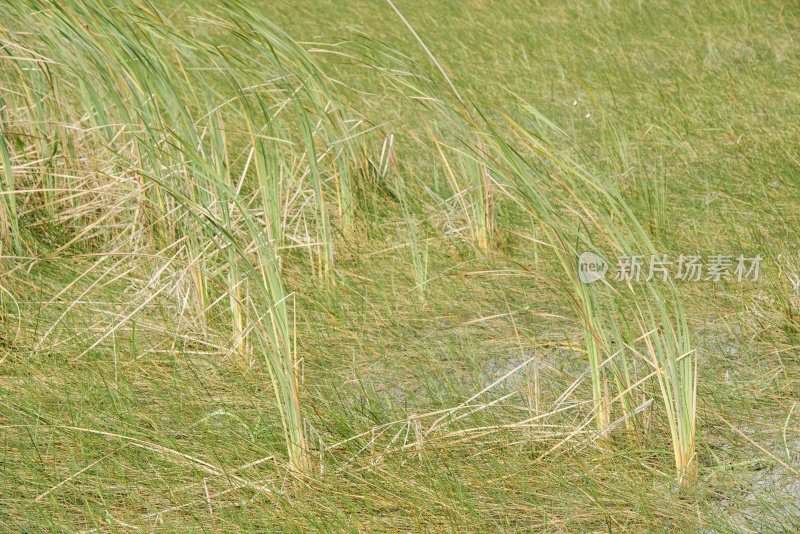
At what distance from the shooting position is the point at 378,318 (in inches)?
91.1

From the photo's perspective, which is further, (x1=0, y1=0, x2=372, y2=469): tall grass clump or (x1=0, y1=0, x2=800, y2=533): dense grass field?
(x1=0, y1=0, x2=372, y2=469): tall grass clump

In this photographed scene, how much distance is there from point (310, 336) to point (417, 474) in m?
0.71

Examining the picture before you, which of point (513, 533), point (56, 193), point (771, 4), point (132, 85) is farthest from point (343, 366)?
point (771, 4)

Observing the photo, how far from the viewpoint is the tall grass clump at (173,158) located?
2049 millimetres

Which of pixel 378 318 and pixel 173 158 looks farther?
pixel 378 318

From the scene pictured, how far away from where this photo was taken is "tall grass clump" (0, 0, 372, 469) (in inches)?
80.7

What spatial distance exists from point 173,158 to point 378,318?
723mm

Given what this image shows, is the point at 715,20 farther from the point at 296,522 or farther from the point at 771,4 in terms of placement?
the point at 296,522

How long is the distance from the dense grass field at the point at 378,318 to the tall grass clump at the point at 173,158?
16 mm

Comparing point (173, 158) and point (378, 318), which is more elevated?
point (173, 158)

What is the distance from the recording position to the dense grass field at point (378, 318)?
60.9 inches

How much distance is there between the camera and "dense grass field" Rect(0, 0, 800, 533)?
60.9 inches

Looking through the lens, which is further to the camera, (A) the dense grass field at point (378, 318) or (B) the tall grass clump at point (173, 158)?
(B) the tall grass clump at point (173, 158)

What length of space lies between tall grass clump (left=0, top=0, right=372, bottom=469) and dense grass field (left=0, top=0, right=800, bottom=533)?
16 millimetres
